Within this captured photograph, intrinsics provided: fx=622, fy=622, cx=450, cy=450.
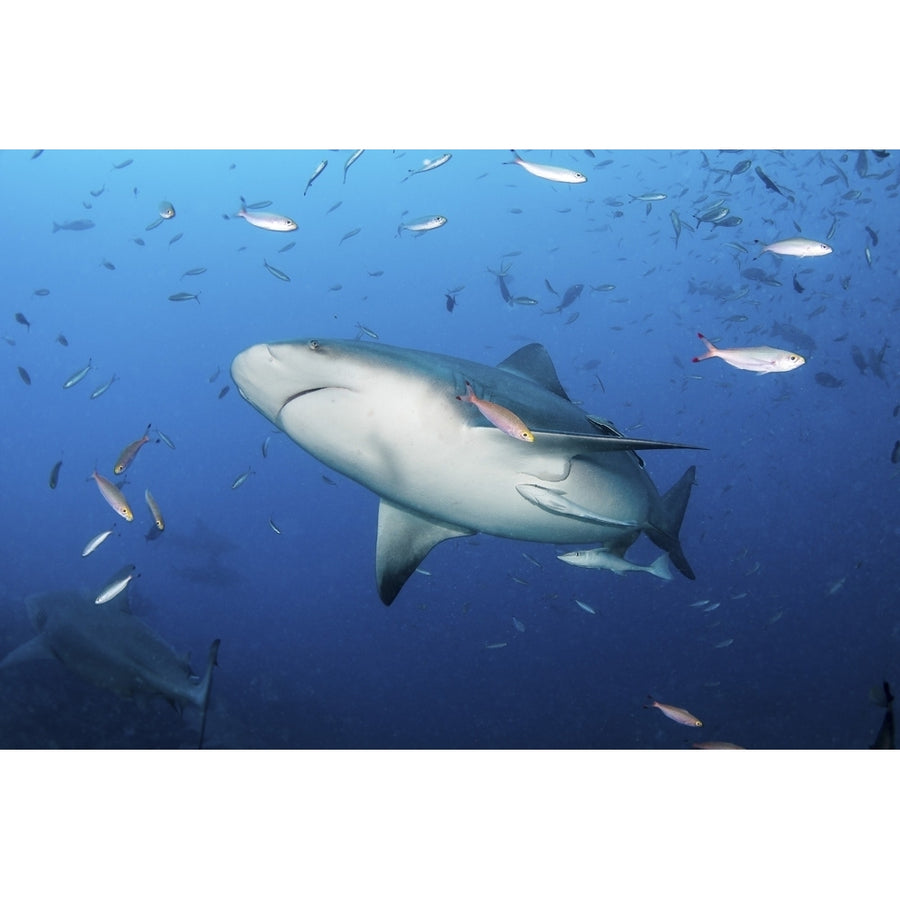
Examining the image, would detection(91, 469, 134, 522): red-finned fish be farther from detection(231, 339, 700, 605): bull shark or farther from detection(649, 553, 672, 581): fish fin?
detection(649, 553, 672, 581): fish fin

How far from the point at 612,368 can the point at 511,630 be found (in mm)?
27548

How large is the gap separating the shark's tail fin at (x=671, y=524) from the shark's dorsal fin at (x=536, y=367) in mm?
1062

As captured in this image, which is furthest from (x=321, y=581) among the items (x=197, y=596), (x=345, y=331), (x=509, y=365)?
(x=509, y=365)

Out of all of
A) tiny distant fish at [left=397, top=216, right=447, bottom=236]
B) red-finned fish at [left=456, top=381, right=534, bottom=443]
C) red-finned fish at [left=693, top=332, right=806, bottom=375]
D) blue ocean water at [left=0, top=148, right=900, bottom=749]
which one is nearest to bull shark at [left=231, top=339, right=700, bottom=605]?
red-finned fish at [left=456, top=381, right=534, bottom=443]

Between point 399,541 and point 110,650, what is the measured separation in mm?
3435

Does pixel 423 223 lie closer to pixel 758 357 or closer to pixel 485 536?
pixel 758 357

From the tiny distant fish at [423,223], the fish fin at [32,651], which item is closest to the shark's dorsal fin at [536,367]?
the tiny distant fish at [423,223]

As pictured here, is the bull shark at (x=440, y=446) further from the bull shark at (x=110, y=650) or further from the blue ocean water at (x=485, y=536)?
the blue ocean water at (x=485, y=536)

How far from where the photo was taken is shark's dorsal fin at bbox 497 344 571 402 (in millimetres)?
4355

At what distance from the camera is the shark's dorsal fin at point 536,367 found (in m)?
4.36

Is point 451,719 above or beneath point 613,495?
beneath

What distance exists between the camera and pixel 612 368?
50.3 m

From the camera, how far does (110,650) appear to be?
18.9 ft

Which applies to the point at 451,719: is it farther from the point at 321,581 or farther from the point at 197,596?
the point at 321,581
